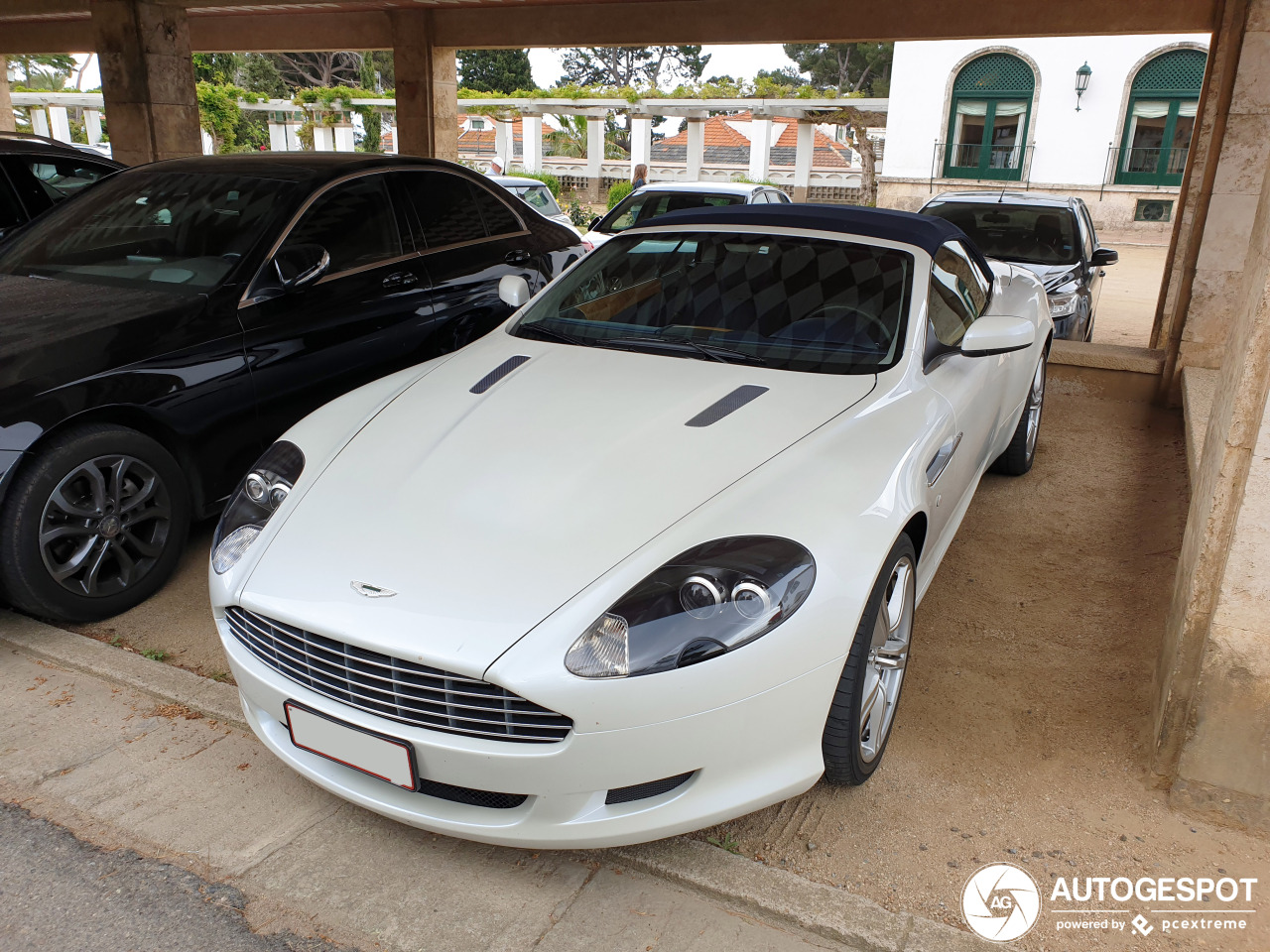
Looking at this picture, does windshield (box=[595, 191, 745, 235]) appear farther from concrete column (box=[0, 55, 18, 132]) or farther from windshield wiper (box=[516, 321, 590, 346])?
concrete column (box=[0, 55, 18, 132])

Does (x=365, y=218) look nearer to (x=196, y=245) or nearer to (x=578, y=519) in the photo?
(x=196, y=245)

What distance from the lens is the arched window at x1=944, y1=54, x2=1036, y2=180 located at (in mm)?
26656

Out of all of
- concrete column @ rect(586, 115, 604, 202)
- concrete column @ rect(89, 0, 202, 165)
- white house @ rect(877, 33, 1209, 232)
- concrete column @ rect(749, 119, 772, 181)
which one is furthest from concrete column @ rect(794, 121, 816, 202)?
concrete column @ rect(89, 0, 202, 165)

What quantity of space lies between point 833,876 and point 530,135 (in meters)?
36.3

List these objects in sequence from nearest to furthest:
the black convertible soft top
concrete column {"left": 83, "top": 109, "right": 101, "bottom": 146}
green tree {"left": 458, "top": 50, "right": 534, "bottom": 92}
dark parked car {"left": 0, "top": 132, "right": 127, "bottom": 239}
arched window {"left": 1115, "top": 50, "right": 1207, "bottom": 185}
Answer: the black convertible soft top → dark parked car {"left": 0, "top": 132, "right": 127, "bottom": 239} → arched window {"left": 1115, "top": 50, "right": 1207, "bottom": 185} → concrete column {"left": 83, "top": 109, "right": 101, "bottom": 146} → green tree {"left": 458, "top": 50, "right": 534, "bottom": 92}

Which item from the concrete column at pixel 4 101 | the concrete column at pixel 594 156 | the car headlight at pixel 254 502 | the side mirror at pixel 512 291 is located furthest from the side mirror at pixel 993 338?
the concrete column at pixel 594 156

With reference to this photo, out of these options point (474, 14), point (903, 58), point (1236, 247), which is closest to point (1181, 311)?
point (1236, 247)

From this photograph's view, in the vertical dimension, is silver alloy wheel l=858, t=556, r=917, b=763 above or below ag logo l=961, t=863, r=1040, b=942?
above

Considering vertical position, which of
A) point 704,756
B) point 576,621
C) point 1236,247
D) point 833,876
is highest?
point 1236,247

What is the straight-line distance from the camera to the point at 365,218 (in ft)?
15.0

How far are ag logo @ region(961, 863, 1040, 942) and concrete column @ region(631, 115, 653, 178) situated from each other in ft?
112

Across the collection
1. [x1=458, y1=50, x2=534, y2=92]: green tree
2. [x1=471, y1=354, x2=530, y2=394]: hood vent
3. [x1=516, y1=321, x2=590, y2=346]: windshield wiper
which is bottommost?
[x1=471, y1=354, x2=530, y2=394]: hood vent

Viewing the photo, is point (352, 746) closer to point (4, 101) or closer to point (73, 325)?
point (73, 325)

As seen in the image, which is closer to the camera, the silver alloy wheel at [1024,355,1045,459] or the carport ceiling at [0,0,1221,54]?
the silver alloy wheel at [1024,355,1045,459]
